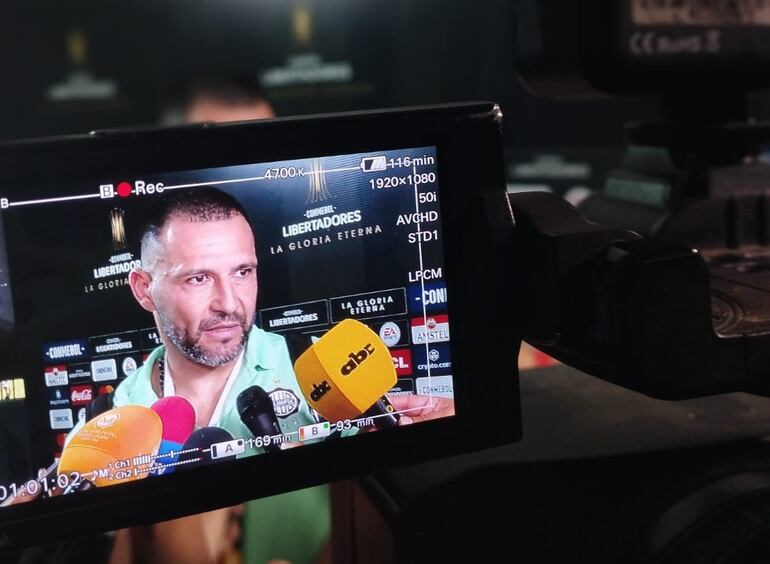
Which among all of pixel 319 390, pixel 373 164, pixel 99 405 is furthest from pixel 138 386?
pixel 373 164

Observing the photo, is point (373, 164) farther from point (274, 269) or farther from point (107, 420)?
point (107, 420)

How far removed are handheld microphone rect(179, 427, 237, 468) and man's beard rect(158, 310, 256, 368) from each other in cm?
5

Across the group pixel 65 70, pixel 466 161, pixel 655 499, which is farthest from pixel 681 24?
pixel 65 70

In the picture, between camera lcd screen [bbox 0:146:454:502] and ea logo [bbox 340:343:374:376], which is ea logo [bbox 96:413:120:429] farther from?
ea logo [bbox 340:343:374:376]

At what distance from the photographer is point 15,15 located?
3180 mm

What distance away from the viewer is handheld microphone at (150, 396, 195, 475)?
2.23ft

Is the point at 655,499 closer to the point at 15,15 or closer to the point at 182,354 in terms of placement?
the point at 182,354

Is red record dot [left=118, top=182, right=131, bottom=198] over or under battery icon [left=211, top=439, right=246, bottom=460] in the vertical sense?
over

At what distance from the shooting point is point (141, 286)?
0.67 metres

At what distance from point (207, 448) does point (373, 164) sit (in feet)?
0.79

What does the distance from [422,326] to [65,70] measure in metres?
2.82

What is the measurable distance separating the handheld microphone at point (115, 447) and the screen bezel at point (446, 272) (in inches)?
0.5

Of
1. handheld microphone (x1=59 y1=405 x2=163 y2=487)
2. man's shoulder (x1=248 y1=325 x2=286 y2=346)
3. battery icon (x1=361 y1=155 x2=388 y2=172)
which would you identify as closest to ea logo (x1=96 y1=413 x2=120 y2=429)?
handheld microphone (x1=59 y1=405 x2=163 y2=487)

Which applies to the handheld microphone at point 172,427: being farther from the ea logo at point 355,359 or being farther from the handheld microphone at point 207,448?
the ea logo at point 355,359
